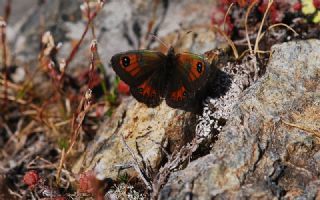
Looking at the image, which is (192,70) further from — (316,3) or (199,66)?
(316,3)

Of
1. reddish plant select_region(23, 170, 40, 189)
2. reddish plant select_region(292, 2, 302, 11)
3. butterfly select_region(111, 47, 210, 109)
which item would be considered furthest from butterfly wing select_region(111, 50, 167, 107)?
reddish plant select_region(292, 2, 302, 11)

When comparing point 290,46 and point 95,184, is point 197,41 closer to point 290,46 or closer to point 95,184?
point 290,46

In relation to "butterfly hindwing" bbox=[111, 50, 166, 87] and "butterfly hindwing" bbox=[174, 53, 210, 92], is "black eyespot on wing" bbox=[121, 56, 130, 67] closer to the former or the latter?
"butterfly hindwing" bbox=[111, 50, 166, 87]

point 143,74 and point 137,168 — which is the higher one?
point 143,74

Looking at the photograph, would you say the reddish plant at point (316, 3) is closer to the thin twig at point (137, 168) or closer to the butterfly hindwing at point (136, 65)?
the butterfly hindwing at point (136, 65)

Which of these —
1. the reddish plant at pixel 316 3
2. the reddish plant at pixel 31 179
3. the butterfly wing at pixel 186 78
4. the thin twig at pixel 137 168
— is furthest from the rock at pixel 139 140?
the reddish plant at pixel 316 3

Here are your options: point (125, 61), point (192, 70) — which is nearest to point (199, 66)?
point (192, 70)

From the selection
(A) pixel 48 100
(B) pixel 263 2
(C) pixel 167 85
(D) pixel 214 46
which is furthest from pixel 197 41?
(A) pixel 48 100
